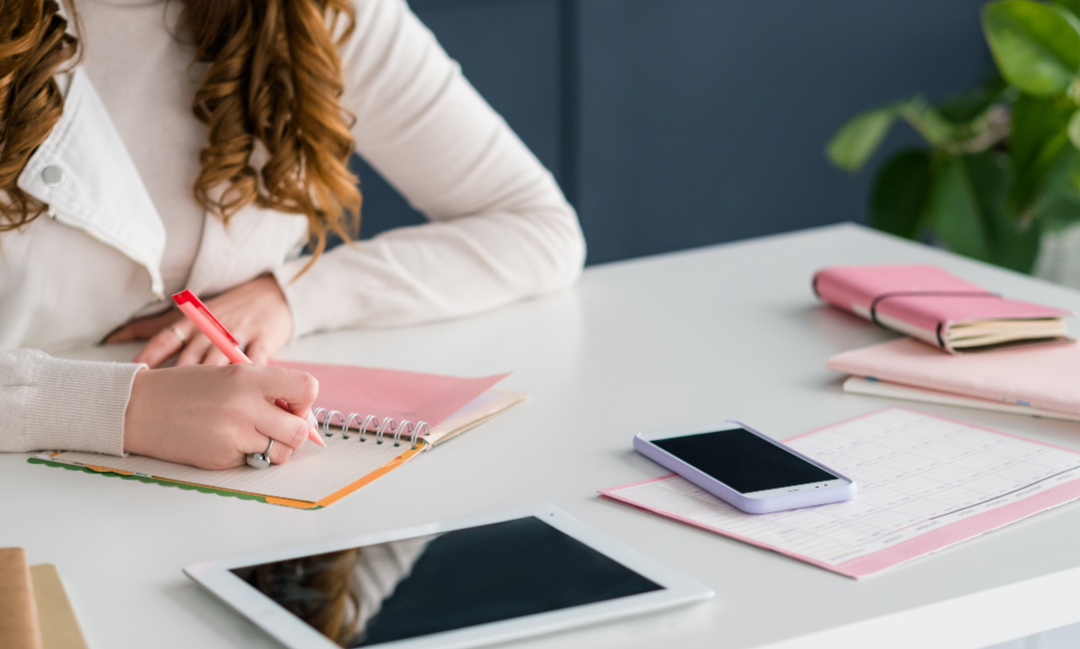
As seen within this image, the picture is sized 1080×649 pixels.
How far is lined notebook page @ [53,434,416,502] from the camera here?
29.0 inches

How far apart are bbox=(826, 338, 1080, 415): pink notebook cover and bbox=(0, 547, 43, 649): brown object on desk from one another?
658 millimetres

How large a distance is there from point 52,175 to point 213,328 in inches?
10.8

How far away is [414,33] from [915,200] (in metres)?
1.59

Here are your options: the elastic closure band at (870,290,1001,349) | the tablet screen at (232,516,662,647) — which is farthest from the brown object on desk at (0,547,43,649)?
the elastic closure band at (870,290,1001,349)

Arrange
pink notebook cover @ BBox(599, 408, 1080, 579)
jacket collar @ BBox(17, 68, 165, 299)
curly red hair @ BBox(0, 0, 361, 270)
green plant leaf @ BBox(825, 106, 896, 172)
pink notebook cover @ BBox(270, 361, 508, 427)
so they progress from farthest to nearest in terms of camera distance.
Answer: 1. green plant leaf @ BBox(825, 106, 896, 172)
2. curly red hair @ BBox(0, 0, 361, 270)
3. jacket collar @ BBox(17, 68, 165, 299)
4. pink notebook cover @ BBox(270, 361, 508, 427)
5. pink notebook cover @ BBox(599, 408, 1080, 579)

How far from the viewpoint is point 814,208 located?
290cm

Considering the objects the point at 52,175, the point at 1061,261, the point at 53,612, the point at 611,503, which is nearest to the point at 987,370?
the point at 611,503

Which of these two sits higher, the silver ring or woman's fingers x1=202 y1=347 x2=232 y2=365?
woman's fingers x1=202 y1=347 x2=232 y2=365

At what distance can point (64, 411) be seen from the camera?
80 cm

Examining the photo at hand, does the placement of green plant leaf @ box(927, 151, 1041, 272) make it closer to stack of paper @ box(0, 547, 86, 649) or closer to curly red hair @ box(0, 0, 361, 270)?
curly red hair @ box(0, 0, 361, 270)

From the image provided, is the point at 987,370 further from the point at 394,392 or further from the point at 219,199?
the point at 219,199

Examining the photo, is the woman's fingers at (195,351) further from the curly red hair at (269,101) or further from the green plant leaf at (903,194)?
the green plant leaf at (903,194)

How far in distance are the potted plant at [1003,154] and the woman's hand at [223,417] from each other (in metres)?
A: 1.63

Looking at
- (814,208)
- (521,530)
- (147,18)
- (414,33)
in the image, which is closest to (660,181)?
(814,208)
